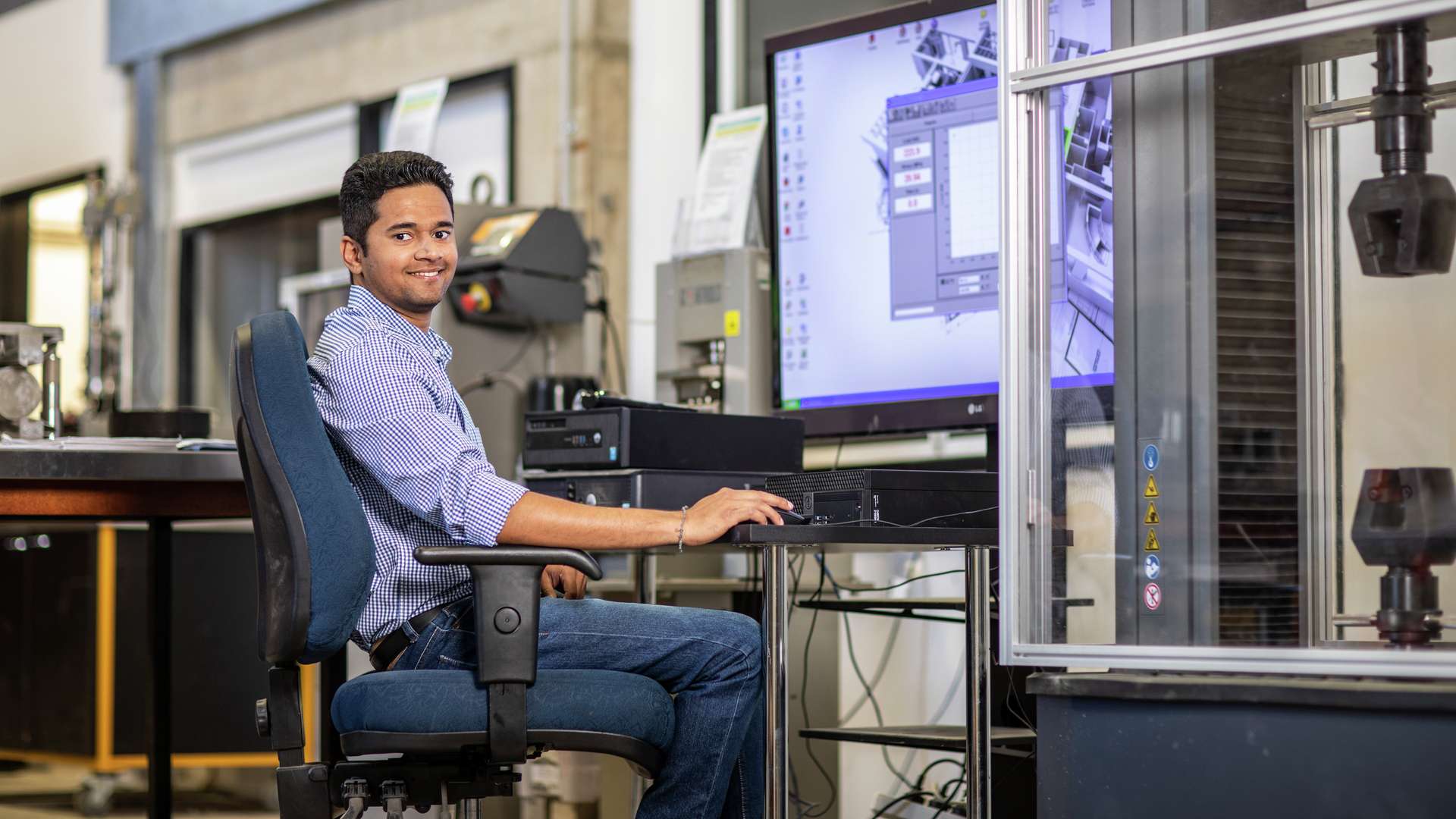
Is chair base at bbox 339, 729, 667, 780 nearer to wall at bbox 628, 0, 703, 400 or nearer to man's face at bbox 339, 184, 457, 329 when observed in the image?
man's face at bbox 339, 184, 457, 329

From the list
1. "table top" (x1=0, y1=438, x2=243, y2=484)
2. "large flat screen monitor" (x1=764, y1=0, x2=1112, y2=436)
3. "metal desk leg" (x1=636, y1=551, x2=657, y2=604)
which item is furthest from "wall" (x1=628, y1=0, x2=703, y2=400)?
"table top" (x1=0, y1=438, x2=243, y2=484)

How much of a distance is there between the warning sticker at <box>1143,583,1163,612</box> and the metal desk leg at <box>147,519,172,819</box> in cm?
189

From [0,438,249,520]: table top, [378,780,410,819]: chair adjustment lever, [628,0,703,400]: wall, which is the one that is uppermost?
[628,0,703,400]: wall

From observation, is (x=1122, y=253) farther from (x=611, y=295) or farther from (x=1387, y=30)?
(x=611, y=295)

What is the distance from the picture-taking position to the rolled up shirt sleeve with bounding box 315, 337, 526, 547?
2.25 m

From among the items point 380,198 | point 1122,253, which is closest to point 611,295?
point 380,198

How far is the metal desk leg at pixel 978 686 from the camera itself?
8.32 ft

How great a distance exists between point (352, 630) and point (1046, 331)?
99cm

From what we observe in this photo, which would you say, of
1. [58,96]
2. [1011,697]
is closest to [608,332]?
[1011,697]

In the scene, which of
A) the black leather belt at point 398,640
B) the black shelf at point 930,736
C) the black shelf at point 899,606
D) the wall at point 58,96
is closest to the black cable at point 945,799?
the black shelf at point 930,736

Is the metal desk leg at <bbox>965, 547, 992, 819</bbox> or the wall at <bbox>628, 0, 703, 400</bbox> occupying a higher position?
the wall at <bbox>628, 0, 703, 400</bbox>

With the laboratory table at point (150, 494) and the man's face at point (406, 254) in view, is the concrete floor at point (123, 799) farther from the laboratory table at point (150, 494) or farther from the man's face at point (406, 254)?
the man's face at point (406, 254)

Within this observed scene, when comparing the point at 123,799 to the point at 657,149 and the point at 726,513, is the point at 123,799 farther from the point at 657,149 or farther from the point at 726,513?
the point at 726,513

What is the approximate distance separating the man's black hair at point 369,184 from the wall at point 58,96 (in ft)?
17.6
